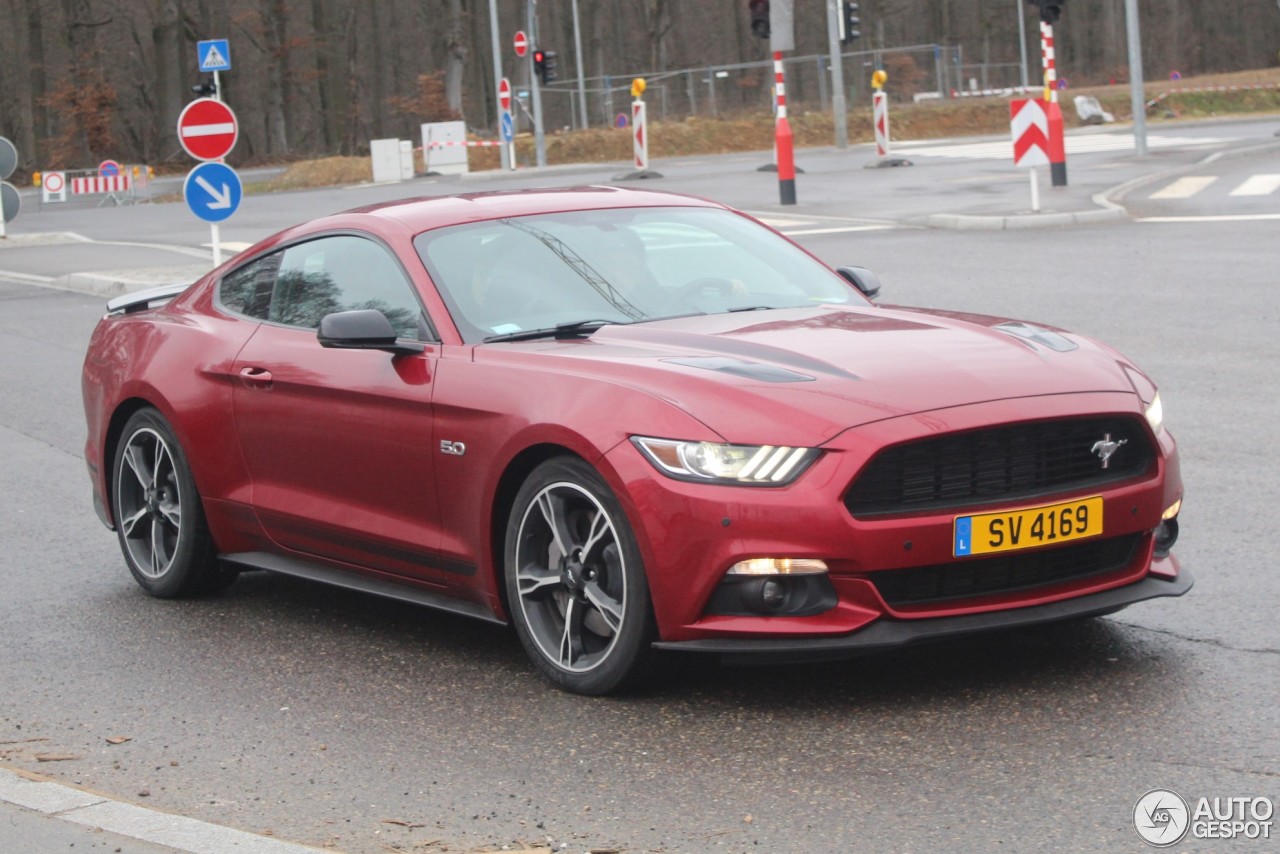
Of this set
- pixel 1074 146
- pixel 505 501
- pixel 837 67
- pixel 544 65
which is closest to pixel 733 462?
pixel 505 501

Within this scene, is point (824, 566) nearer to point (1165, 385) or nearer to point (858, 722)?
point (858, 722)

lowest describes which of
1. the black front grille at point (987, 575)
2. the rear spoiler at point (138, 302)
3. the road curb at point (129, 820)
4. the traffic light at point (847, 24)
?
the road curb at point (129, 820)

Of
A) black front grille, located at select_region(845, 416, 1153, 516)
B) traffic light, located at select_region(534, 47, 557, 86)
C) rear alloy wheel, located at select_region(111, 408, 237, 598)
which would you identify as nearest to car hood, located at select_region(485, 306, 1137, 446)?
black front grille, located at select_region(845, 416, 1153, 516)

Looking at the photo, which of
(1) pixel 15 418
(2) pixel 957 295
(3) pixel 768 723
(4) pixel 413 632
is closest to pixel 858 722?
(3) pixel 768 723

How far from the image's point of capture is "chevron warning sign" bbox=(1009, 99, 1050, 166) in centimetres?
2216

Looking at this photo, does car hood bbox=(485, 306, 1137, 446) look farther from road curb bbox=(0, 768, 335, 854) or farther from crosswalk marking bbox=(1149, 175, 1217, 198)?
crosswalk marking bbox=(1149, 175, 1217, 198)

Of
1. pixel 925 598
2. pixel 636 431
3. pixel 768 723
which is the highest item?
pixel 636 431

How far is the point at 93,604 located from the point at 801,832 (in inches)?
152

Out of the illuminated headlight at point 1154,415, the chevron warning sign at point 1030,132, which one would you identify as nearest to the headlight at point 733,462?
the illuminated headlight at point 1154,415

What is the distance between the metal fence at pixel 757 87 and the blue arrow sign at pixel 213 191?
36.4 m

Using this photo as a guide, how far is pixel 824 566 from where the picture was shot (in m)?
4.92

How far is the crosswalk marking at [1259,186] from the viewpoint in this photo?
24.9 metres

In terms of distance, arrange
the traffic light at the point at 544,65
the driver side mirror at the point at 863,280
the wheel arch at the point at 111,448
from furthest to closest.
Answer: the traffic light at the point at 544,65
the wheel arch at the point at 111,448
the driver side mirror at the point at 863,280

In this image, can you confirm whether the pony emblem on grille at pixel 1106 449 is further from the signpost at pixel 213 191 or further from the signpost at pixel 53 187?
the signpost at pixel 53 187
